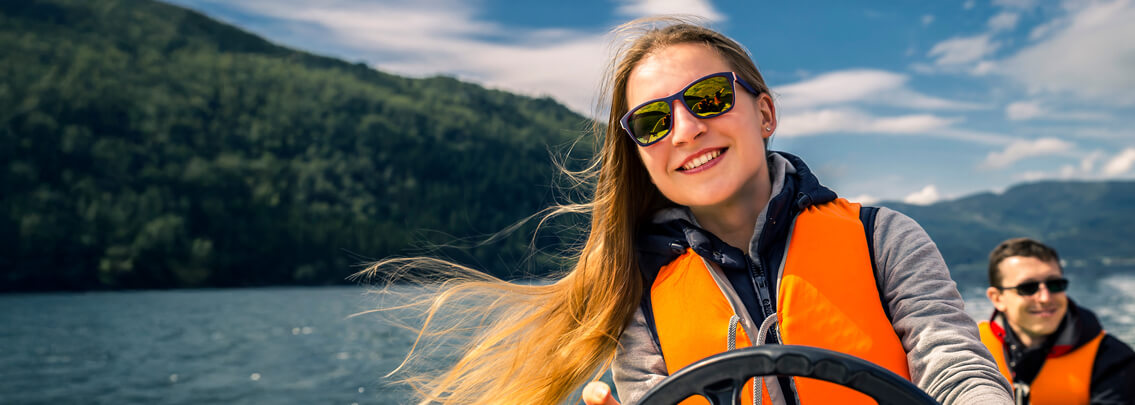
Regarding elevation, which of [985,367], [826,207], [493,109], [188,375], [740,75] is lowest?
[188,375]

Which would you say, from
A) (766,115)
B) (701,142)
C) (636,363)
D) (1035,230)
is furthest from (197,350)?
(1035,230)

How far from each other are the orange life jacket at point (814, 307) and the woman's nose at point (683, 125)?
0.32 meters

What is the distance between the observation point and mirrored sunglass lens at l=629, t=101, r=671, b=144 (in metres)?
1.73

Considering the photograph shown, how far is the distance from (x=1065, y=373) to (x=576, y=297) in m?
3.71

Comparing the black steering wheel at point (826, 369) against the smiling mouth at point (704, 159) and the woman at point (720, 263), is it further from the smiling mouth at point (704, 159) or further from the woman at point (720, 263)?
the smiling mouth at point (704, 159)

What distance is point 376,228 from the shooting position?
82.6 metres

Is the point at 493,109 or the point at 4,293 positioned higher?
the point at 493,109

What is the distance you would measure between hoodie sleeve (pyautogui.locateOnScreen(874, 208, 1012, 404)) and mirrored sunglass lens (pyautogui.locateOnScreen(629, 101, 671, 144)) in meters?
0.57

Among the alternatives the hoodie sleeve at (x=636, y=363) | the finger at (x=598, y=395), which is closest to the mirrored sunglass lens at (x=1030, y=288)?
the hoodie sleeve at (x=636, y=363)

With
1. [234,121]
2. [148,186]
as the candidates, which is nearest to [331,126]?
[234,121]

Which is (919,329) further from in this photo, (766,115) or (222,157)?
(222,157)

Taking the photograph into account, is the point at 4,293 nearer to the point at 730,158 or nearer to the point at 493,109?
the point at 730,158

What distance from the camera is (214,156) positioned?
297 feet

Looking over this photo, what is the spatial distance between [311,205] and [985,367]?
294 feet
